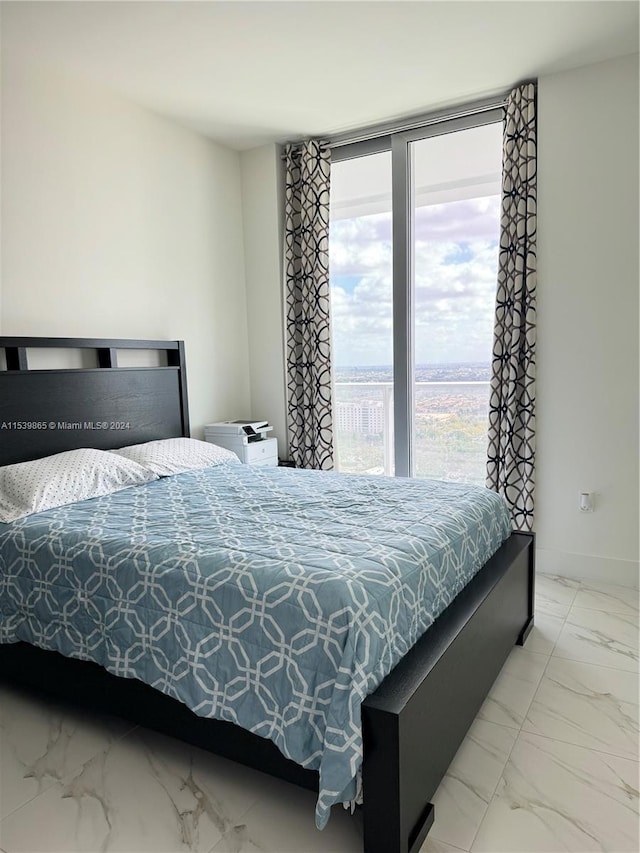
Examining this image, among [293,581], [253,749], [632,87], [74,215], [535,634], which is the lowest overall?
[535,634]

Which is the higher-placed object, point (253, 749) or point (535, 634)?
point (253, 749)

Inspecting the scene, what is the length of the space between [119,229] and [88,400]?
1.07 m

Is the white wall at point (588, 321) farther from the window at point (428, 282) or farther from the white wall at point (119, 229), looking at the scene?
the white wall at point (119, 229)

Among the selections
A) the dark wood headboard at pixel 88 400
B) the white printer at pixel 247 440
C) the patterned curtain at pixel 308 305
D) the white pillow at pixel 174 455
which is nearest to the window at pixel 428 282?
the patterned curtain at pixel 308 305

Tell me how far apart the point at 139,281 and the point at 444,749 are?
3.07 m

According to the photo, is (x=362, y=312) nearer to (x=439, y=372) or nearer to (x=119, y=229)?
(x=439, y=372)

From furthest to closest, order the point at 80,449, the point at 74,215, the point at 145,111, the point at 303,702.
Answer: the point at 145,111
the point at 74,215
the point at 80,449
the point at 303,702

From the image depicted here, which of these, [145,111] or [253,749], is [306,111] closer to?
[145,111]

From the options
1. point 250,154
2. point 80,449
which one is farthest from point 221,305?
point 80,449

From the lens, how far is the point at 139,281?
370cm

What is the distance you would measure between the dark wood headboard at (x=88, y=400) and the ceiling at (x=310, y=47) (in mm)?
1439

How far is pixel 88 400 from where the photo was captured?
3301 millimetres

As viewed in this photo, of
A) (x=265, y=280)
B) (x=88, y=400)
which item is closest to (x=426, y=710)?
(x=88, y=400)

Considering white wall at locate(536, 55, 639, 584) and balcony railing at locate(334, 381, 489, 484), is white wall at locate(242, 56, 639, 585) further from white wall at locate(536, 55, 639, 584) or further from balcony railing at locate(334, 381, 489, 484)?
balcony railing at locate(334, 381, 489, 484)
